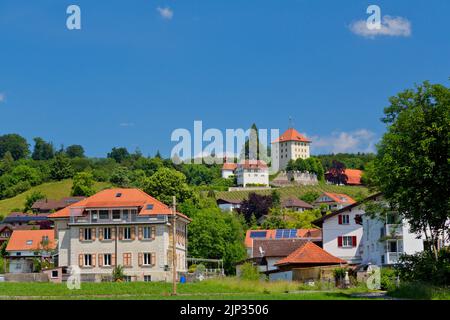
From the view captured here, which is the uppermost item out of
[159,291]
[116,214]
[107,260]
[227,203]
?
[227,203]

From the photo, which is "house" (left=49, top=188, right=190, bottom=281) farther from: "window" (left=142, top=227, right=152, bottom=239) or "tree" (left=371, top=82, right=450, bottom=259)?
"tree" (left=371, top=82, right=450, bottom=259)

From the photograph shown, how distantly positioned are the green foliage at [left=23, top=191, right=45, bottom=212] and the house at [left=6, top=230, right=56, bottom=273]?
6614cm

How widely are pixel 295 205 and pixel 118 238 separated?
10363 centimetres

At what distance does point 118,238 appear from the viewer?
3255 inches

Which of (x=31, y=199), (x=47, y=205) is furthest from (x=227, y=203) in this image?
(x=31, y=199)

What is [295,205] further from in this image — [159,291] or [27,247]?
[159,291]

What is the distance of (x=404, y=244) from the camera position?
74.3 metres

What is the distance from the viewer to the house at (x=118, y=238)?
81.6 meters

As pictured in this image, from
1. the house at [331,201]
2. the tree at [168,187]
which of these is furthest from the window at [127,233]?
the house at [331,201]

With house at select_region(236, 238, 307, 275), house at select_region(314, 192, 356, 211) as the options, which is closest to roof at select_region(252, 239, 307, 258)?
house at select_region(236, 238, 307, 275)

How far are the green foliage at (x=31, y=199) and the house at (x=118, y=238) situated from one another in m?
102

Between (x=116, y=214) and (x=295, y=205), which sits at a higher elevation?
(x=295, y=205)
